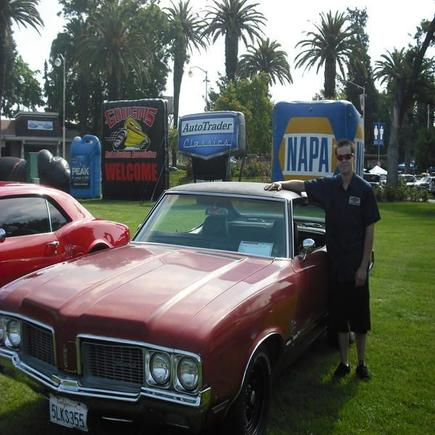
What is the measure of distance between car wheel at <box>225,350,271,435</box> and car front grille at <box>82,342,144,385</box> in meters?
0.63

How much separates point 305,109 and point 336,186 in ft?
28.4

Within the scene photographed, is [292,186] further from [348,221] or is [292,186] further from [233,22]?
[233,22]

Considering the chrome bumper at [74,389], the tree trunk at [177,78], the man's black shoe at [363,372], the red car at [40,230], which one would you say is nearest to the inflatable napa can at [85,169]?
the red car at [40,230]

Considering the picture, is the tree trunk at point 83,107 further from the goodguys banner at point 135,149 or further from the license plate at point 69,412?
the license plate at point 69,412

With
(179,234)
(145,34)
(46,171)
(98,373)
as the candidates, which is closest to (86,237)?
(179,234)

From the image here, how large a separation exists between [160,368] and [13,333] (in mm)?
1102

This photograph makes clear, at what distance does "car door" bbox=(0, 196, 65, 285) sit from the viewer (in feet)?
17.9

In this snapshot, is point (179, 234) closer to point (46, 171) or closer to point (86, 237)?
point (86, 237)

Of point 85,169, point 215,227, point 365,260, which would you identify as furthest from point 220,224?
point 85,169

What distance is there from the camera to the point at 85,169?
87.3 feet

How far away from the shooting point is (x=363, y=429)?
393cm

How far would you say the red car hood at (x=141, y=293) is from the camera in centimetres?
308

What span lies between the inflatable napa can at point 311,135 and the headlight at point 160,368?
9.79m

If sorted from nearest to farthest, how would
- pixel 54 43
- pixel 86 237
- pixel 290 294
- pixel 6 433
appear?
pixel 6 433, pixel 290 294, pixel 86 237, pixel 54 43
